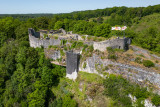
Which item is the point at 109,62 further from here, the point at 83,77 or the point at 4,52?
the point at 4,52

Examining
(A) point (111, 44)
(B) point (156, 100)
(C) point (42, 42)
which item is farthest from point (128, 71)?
(C) point (42, 42)

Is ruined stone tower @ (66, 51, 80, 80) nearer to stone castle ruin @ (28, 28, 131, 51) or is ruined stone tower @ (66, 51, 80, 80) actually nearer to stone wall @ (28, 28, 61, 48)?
stone castle ruin @ (28, 28, 131, 51)

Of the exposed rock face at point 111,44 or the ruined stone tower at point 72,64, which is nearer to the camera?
the exposed rock face at point 111,44

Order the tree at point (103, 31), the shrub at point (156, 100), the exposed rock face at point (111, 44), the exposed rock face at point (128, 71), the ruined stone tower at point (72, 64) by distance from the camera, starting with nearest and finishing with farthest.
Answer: the shrub at point (156, 100), the exposed rock face at point (128, 71), the exposed rock face at point (111, 44), the ruined stone tower at point (72, 64), the tree at point (103, 31)

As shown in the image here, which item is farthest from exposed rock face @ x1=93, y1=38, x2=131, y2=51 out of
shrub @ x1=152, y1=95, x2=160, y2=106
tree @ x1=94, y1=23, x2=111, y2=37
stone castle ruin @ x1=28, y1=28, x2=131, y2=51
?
tree @ x1=94, y1=23, x2=111, y2=37

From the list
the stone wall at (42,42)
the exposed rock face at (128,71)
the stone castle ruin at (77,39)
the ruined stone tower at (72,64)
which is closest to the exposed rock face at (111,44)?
the stone castle ruin at (77,39)

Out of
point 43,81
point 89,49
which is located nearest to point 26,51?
point 43,81

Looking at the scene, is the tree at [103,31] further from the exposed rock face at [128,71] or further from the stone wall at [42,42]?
the exposed rock face at [128,71]

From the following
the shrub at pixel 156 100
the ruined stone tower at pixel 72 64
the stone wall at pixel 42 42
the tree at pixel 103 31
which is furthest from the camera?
the tree at pixel 103 31
